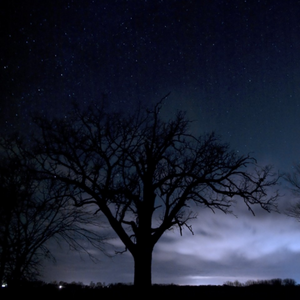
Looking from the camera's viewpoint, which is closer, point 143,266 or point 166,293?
point 143,266

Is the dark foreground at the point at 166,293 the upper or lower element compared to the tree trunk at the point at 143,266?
lower

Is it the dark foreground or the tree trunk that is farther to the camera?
the tree trunk

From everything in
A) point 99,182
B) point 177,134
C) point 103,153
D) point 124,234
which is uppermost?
point 177,134

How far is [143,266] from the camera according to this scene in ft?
55.0

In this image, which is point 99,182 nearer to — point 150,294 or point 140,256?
point 140,256

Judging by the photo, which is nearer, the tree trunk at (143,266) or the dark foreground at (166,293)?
the dark foreground at (166,293)

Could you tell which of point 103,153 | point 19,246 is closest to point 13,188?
point 19,246

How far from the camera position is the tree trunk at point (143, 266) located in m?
16.6

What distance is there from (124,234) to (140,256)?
1.23 meters

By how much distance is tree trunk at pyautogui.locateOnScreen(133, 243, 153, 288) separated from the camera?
54.4 feet

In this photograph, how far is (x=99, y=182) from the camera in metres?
17.9

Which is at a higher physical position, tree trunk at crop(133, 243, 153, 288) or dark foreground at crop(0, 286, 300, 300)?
tree trunk at crop(133, 243, 153, 288)

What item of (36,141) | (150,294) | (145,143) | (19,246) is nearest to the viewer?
(19,246)

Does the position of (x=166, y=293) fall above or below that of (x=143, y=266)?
below
